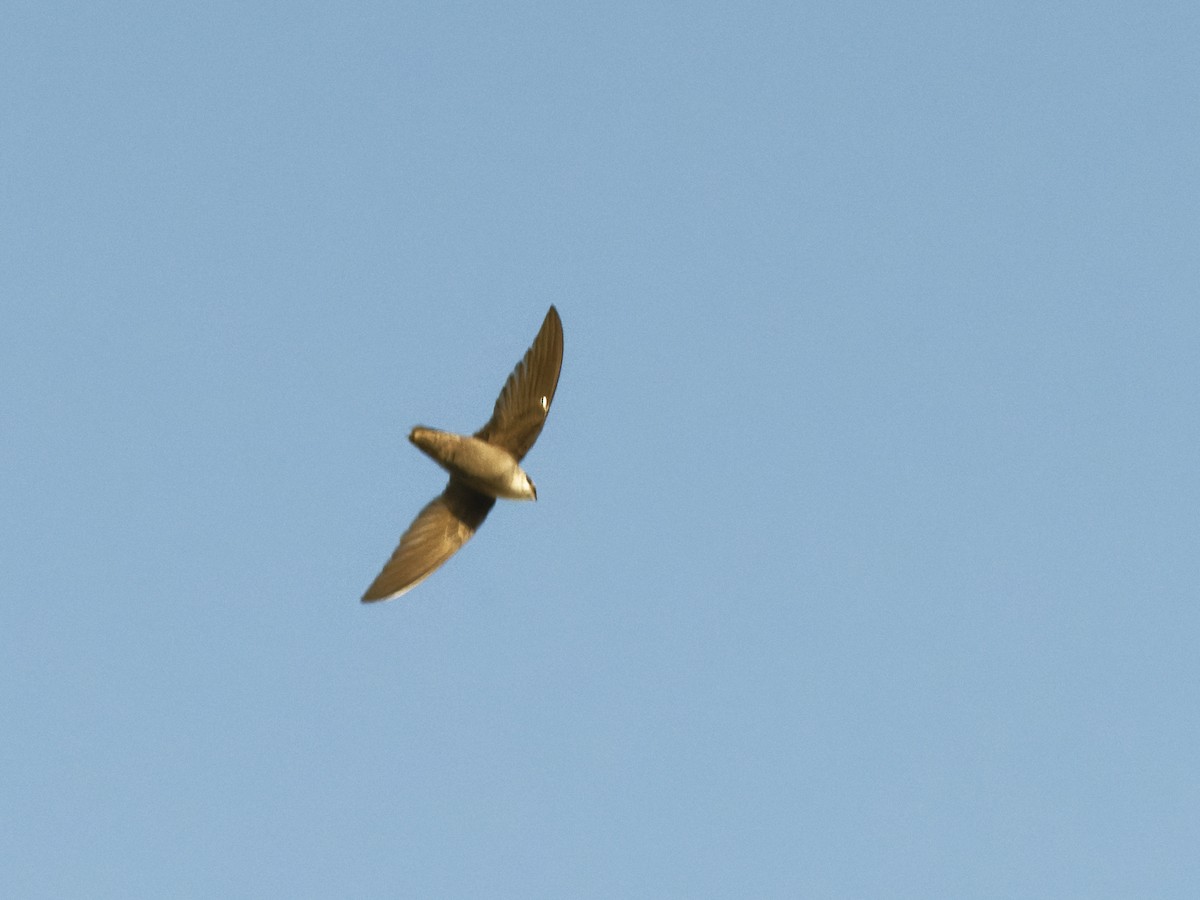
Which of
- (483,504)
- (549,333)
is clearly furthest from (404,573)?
(549,333)

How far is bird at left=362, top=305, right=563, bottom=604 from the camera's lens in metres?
22.8

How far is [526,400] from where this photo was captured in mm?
23172

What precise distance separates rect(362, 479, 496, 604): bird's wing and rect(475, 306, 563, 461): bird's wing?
89 cm

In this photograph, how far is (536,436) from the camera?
23266 mm

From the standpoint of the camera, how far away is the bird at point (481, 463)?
22.8 metres

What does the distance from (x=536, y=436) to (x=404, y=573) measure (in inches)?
103

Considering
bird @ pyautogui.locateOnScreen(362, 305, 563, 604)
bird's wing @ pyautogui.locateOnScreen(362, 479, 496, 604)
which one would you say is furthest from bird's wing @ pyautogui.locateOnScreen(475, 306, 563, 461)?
bird's wing @ pyautogui.locateOnScreen(362, 479, 496, 604)

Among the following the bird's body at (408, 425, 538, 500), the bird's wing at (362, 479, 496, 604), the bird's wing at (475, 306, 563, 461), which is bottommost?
the bird's wing at (362, 479, 496, 604)

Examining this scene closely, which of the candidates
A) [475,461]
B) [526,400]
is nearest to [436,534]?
[475,461]

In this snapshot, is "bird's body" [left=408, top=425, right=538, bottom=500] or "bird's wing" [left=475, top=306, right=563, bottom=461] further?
"bird's wing" [left=475, top=306, right=563, bottom=461]

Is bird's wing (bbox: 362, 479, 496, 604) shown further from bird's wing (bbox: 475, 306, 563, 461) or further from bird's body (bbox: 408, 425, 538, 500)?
bird's wing (bbox: 475, 306, 563, 461)

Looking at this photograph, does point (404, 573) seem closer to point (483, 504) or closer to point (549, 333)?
point (483, 504)

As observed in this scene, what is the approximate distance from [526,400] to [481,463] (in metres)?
1.09

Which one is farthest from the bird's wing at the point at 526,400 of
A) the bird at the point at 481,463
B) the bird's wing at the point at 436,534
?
the bird's wing at the point at 436,534
